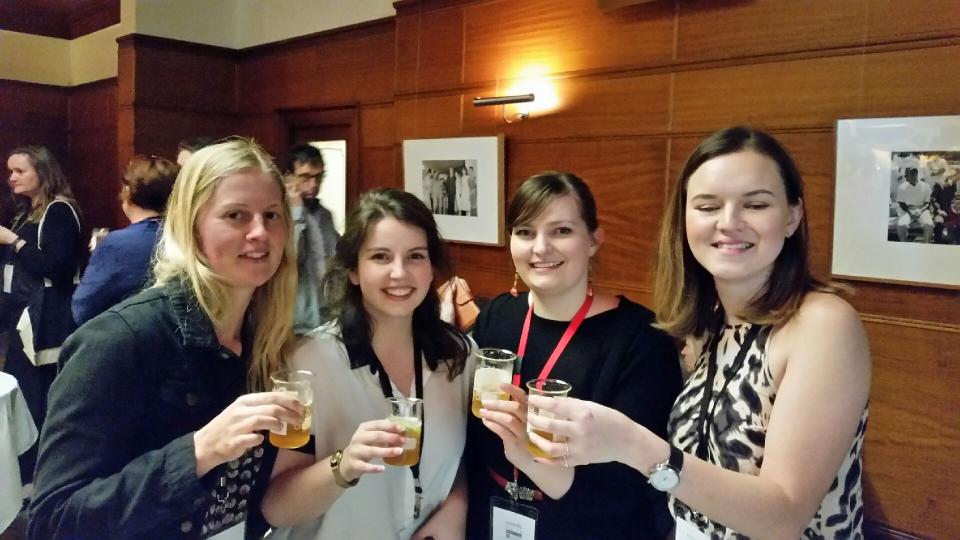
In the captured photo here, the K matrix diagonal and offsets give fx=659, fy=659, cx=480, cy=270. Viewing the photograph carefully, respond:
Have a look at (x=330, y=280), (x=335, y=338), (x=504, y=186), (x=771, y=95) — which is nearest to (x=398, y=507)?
(x=335, y=338)

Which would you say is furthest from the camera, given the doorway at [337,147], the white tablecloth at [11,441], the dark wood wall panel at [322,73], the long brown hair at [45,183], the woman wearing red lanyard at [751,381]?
the doorway at [337,147]

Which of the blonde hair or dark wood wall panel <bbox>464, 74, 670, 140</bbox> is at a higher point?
dark wood wall panel <bbox>464, 74, 670, 140</bbox>

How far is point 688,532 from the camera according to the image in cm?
160

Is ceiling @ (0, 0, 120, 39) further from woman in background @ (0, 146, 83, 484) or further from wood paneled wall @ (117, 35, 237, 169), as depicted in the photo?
woman in background @ (0, 146, 83, 484)

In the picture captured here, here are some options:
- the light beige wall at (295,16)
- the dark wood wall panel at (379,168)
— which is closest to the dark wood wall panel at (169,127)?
the light beige wall at (295,16)

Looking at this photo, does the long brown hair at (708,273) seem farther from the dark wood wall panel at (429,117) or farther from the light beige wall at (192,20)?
the light beige wall at (192,20)

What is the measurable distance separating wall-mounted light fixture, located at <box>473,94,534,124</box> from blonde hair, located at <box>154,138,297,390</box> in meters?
3.13

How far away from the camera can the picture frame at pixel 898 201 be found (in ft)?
9.54

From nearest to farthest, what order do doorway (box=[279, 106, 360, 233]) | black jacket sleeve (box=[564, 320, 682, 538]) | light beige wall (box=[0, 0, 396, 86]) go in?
1. black jacket sleeve (box=[564, 320, 682, 538])
2. doorway (box=[279, 106, 360, 233])
3. light beige wall (box=[0, 0, 396, 86])

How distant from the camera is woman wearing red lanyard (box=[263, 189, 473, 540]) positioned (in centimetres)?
166

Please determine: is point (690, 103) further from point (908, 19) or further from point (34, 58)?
point (34, 58)

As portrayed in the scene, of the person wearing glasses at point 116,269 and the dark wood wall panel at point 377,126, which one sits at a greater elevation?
the dark wood wall panel at point 377,126

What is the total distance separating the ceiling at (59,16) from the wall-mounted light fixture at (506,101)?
5.41 metres

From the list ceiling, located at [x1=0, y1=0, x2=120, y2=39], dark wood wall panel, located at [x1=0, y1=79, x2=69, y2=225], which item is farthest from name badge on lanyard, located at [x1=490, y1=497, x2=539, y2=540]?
dark wood wall panel, located at [x1=0, y1=79, x2=69, y2=225]
